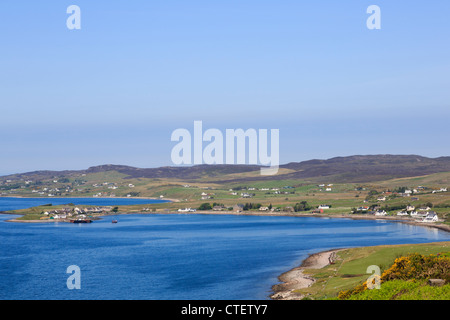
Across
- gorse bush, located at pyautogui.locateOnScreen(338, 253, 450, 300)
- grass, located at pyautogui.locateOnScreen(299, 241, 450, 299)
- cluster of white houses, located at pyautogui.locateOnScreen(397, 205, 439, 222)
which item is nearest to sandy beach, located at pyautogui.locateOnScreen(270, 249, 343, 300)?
grass, located at pyautogui.locateOnScreen(299, 241, 450, 299)

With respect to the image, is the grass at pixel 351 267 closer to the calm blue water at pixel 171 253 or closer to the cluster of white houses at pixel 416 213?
the calm blue water at pixel 171 253

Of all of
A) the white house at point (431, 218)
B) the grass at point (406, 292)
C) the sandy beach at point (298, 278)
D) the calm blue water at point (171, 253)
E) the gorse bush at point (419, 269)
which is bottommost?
the calm blue water at point (171, 253)

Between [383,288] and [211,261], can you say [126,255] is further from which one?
[383,288]

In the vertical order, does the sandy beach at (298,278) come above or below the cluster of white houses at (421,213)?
below

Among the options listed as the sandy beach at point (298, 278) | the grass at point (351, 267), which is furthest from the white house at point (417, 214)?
the grass at point (351, 267)

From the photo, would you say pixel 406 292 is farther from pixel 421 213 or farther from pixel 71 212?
pixel 71 212

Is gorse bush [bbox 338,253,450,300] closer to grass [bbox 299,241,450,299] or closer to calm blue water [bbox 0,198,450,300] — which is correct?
grass [bbox 299,241,450,299]

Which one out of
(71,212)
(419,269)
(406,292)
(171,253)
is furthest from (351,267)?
(71,212)
